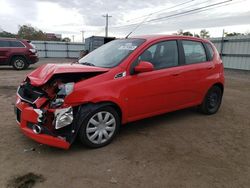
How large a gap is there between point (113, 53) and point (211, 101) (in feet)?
8.54

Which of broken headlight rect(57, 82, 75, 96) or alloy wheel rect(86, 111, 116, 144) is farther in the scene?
alloy wheel rect(86, 111, 116, 144)

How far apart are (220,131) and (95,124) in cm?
242

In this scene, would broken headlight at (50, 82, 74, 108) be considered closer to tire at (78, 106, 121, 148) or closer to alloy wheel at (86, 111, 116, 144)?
tire at (78, 106, 121, 148)

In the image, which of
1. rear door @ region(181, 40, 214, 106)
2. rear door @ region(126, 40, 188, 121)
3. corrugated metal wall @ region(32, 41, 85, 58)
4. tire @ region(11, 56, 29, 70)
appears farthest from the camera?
corrugated metal wall @ region(32, 41, 85, 58)

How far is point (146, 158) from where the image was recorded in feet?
11.8

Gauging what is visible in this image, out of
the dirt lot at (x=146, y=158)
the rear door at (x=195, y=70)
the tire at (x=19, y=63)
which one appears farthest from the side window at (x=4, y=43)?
the rear door at (x=195, y=70)

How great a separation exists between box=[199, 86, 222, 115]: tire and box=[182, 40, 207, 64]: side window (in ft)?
2.53

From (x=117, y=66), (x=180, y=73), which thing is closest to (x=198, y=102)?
(x=180, y=73)

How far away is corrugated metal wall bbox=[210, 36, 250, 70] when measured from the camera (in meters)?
15.6

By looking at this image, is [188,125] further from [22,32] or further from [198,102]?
[22,32]

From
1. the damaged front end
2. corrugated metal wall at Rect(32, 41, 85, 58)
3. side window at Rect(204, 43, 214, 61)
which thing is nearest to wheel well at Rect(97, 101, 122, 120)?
the damaged front end

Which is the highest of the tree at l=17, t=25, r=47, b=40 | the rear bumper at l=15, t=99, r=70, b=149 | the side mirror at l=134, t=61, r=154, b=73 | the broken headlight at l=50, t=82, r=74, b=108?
the tree at l=17, t=25, r=47, b=40

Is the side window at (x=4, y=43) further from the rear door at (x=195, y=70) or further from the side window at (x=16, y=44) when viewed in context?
the rear door at (x=195, y=70)

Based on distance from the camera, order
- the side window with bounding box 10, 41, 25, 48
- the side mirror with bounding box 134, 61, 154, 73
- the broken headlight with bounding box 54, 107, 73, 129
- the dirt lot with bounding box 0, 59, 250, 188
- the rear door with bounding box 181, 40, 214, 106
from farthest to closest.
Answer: the side window with bounding box 10, 41, 25, 48 → the rear door with bounding box 181, 40, 214, 106 → the side mirror with bounding box 134, 61, 154, 73 → the broken headlight with bounding box 54, 107, 73, 129 → the dirt lot with bounding box 0, 59, 250, 188
